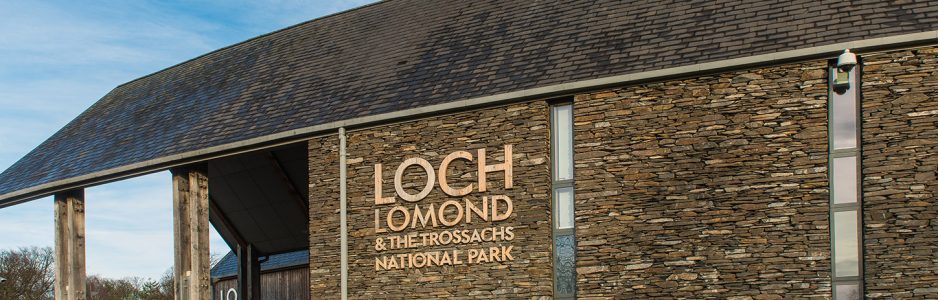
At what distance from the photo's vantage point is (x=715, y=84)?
1581 cm

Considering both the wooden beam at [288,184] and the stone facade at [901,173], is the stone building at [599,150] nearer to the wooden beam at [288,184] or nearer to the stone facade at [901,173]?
the stone facade at [901,173]

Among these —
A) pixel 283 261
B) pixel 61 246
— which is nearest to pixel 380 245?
pixel 61 246

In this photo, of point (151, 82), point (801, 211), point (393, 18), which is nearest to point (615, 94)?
point (801, 211)

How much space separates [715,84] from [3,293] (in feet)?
114

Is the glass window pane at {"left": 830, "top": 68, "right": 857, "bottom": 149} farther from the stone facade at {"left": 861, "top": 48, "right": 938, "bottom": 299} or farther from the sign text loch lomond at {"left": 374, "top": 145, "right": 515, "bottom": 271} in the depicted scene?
Answer: the sign text loch lomond at {"left": 374, "top": 145, "right": 515, "bottom": 271}

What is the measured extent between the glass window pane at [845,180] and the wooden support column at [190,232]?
439 inches

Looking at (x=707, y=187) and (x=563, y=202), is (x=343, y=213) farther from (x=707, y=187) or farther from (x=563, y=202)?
(x=707, y=187)

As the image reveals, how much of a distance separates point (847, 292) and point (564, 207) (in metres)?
4.08

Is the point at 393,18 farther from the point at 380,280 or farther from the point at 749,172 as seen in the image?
the point at 749,172

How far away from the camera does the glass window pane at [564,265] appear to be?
55.0ft

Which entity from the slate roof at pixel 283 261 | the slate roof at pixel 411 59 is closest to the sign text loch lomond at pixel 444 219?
the slate roof at pixel 411 59

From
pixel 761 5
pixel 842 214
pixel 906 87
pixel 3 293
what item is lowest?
pixel 3 293

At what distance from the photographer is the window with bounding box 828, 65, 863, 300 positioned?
14.8 m

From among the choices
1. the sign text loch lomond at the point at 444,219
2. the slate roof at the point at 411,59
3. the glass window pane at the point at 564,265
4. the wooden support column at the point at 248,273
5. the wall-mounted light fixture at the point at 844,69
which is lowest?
the wooden support column at the point at 248,273
